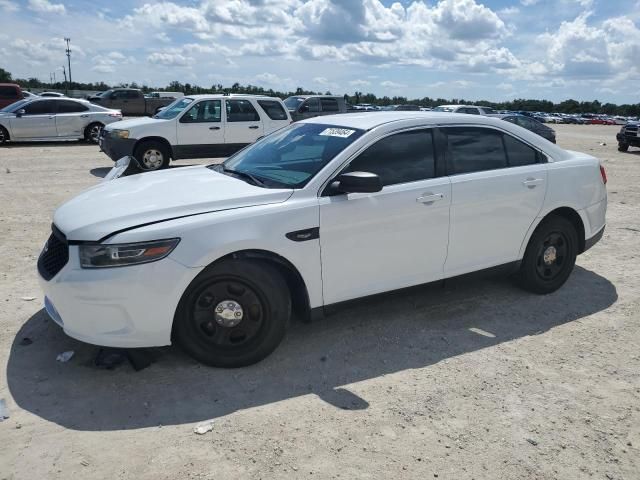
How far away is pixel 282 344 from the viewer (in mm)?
4012

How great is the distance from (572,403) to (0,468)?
10.5 ft

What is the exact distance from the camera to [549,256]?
496cm

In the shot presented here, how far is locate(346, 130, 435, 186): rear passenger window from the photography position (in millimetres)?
3994

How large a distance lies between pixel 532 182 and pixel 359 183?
1.90 m

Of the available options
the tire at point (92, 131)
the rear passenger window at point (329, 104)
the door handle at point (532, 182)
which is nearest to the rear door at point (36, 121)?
the tire at point (92, 131)

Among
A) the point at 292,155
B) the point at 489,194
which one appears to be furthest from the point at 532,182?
the point at 292,155

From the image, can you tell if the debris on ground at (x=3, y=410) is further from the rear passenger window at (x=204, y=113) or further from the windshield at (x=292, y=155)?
the rear passenger window at (x=204, y=113)

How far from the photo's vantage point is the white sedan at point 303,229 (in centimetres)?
328

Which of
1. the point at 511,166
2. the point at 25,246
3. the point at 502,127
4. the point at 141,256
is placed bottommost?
the point at 25,246

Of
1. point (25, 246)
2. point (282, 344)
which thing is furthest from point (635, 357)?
point (25, 246)

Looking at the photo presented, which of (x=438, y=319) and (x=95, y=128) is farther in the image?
(x=95, y=128)

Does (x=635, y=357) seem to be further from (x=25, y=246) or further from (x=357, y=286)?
(x=25, y=246)

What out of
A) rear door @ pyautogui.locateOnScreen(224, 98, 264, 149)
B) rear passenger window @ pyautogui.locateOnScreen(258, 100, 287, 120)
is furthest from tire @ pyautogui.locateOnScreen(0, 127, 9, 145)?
rear passenger window @ pyautogui.locateOnScreen(258, 100, 287, 120)

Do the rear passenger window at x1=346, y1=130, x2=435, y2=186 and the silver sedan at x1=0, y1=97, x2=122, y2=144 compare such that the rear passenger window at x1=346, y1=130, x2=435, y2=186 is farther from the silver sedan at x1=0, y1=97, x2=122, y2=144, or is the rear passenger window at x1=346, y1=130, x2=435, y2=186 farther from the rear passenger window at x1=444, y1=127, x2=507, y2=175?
the silver sedan at x1=0, y1=97, x2=122, y2=144
